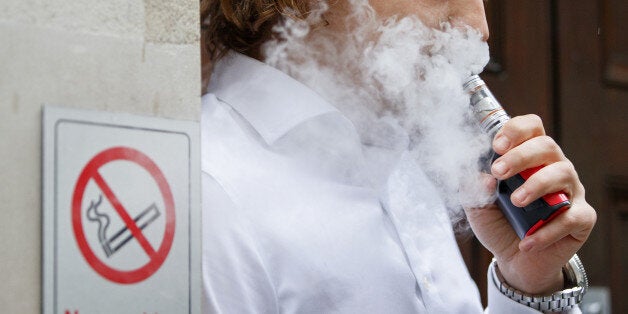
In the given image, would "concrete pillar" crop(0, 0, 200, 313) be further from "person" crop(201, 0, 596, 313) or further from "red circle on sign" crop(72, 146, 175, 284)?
"person" crop(201, 0, 596, 313)

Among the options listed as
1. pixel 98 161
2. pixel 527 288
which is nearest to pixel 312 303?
pixel 527 288

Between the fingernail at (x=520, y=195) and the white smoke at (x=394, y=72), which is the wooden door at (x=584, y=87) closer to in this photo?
the white smoke at (x=394, y=72)

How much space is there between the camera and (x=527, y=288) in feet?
5.02

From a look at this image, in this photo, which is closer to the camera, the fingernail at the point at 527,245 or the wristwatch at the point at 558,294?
the fingernail at the point at 527,245

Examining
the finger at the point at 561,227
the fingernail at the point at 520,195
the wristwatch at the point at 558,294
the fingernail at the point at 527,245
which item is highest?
the fingernail at the point at 520,195

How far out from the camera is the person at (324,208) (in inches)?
49.7

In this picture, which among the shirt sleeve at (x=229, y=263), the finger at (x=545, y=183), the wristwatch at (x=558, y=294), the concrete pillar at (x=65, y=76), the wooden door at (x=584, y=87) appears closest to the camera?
the concrete pillar at (x=65, y=76)

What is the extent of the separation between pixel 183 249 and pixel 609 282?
1.94m

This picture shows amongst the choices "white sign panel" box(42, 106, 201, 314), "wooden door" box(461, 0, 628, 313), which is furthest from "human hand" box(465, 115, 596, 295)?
"wooden door" box(461, 0, 628, 313)

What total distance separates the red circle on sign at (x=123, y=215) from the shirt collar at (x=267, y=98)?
1.79ft

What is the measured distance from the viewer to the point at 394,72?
142 centimetres

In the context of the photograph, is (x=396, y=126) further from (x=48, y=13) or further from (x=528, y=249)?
(x=48, y=13)

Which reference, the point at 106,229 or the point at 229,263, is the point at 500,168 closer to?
the point at 229,263

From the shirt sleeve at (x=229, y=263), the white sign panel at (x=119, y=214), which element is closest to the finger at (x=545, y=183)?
the shirt sleeve at (x=229, y=263)
